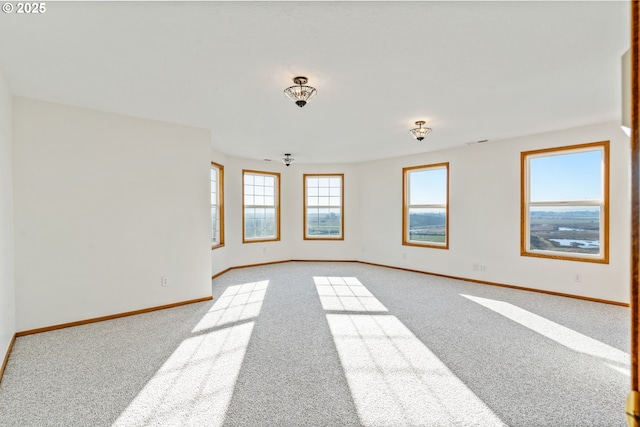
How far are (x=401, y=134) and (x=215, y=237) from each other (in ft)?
13.1

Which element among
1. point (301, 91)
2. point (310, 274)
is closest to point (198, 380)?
point (301, 91)

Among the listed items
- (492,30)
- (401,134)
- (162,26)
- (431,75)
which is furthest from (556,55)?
(162,26)

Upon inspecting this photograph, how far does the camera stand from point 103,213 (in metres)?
3.67

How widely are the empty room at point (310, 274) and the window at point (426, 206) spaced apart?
13 centimetres

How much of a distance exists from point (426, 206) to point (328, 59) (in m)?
4.63

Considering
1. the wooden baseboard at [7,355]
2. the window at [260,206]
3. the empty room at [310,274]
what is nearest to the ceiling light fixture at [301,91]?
the empty room at [310,274]

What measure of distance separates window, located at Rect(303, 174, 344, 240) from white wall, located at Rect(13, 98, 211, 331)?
345 cm

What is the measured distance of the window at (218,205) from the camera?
605 cm

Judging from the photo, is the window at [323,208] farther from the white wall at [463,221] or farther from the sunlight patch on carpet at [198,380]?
the sunlight patch on carpet at [198,380]

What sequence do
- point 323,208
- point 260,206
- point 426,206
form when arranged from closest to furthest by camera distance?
point 426,206 → point 260,206 → point 323,208

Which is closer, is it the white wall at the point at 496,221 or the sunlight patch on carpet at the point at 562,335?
the sunlight patch on carpet at the point at 562,335

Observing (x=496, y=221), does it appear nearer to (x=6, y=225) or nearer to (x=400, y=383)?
(x=400, y=383)

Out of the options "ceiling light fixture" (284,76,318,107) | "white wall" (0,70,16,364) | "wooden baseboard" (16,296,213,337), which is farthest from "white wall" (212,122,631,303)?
"ceiling light fixture" (284,76,318,107)

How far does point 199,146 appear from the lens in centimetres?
441
